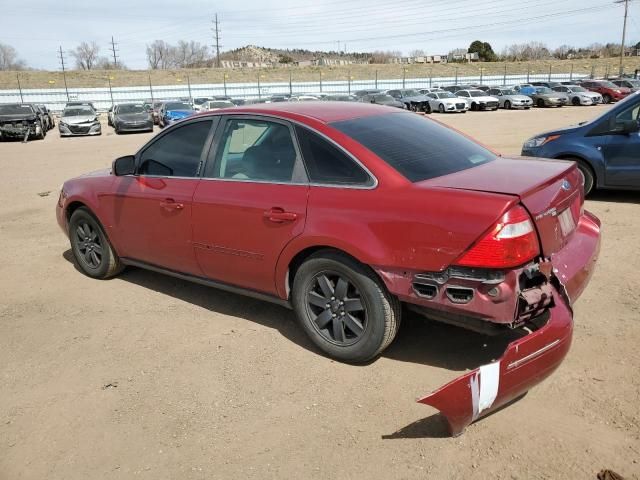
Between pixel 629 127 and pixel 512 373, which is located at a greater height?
pixel 629 127

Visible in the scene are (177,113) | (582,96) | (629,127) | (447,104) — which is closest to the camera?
(629,127)

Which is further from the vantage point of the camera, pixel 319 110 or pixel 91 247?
pixel 91 247

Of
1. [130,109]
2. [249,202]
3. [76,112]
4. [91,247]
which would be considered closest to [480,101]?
[130,109]

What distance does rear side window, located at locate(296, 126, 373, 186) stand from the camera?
133 inches

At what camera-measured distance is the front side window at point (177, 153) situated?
4.30m

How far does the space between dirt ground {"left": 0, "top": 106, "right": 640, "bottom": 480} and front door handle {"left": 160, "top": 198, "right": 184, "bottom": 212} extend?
2.94 ft

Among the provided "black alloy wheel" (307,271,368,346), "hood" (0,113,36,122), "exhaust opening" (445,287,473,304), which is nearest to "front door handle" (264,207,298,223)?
"black alloy wheel" (307,271,368,346)

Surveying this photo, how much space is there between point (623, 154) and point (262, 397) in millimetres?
6306

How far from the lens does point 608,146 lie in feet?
24.4

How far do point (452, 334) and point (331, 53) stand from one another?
18605cm

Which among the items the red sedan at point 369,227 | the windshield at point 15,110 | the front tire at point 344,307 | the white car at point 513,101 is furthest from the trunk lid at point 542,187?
the white car at point 513,101

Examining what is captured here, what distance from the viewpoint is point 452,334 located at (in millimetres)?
3945

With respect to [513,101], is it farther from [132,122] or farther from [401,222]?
[401,222]

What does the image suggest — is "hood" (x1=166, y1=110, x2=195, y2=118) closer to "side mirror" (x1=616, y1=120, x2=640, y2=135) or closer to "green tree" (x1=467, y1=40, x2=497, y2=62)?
"side mirror" (x1=616, y1=120, x2=640, y2=135)
